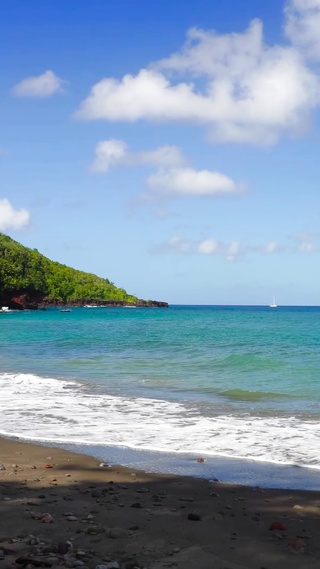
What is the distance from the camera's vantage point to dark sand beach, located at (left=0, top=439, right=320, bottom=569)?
199 inches

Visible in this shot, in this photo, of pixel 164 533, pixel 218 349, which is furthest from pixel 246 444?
pixel 218 349

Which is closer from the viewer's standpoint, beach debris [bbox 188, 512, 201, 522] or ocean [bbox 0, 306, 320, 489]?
beach debris [bbox 188, 512, 201, 522]

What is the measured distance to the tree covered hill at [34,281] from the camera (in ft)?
462

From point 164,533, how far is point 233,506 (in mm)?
1258

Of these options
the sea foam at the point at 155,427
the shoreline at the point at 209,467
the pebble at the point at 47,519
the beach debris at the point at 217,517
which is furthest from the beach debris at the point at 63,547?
the sea foam at the point at 155,427

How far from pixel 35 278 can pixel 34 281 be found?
1898 mm

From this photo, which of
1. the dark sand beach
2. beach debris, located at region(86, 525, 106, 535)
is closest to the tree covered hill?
the dark sand beach

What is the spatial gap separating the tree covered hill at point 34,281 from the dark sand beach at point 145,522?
130649mm

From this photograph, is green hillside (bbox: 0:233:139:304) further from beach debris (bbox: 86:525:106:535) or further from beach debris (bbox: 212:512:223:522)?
beach debris (bbox: 86:525:106:535)

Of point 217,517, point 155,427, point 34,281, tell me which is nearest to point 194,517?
point 217,517

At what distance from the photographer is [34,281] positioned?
152m

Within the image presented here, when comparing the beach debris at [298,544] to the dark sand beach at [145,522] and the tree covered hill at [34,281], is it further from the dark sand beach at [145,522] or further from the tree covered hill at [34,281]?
the tree covered hill at [34,281]

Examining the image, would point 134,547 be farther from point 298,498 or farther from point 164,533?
point 298,498

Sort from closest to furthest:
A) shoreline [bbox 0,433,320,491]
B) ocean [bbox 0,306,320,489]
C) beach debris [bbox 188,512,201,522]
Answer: beach debris [bbox 188,512,201,522] → shoreline [bbox 0,433,320,491] → ocean [bbox 0,306,320,489]
